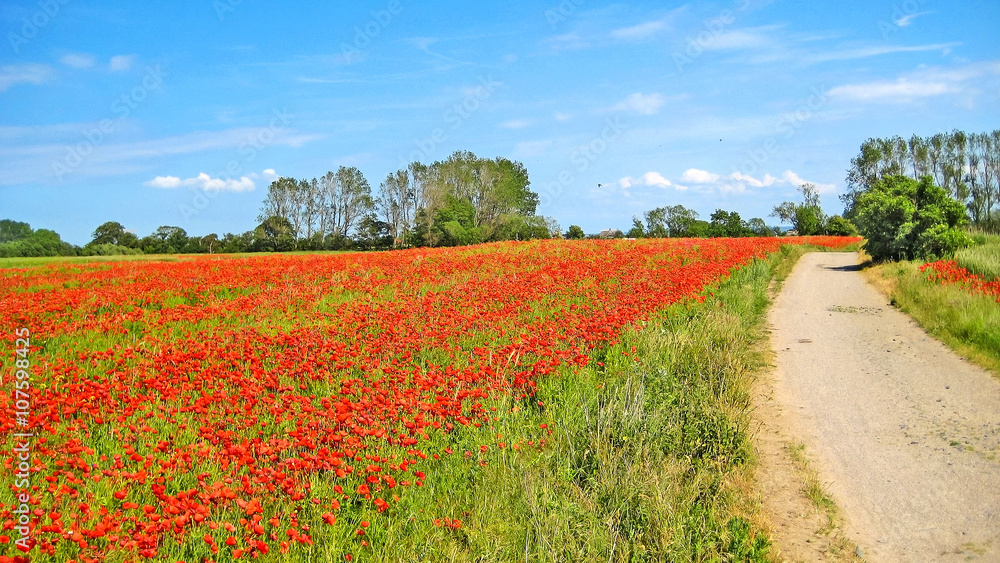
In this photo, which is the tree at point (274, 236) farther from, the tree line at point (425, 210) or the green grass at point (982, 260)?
the green grass at point (982, 260)

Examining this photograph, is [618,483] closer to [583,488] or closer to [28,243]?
[583,488]

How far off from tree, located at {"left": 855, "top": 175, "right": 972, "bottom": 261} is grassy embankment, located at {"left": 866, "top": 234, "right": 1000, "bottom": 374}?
6.59 ft

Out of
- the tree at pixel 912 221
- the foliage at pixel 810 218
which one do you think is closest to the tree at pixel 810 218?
the foliage at pixel 810 218

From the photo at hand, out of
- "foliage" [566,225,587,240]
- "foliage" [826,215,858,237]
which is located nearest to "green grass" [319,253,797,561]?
"foliage" [566,225,587,240]

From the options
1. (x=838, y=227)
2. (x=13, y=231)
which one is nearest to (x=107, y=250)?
(x=13, y=231)

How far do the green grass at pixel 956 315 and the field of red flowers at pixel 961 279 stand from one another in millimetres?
202

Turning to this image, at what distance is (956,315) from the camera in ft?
39.5

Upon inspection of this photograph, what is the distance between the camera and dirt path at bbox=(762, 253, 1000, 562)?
497 centimetres

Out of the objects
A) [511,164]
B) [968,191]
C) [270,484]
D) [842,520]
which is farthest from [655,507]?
[511,164]

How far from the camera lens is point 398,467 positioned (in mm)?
4191

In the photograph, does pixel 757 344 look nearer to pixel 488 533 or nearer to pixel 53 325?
pixel 488 533

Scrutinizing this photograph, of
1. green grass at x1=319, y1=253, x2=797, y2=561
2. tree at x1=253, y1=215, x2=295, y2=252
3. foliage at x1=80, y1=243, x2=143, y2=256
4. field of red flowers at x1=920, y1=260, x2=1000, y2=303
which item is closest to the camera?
green grass at x1=319, y1=253, x2=797, y2=561

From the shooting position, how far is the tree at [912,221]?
23.0 meters

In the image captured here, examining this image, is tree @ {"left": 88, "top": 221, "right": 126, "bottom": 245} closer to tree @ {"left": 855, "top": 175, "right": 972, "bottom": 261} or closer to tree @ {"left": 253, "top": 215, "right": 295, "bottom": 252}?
tree @ {"left": 253, "top": 215, "right": 295, "bottom": 252}
